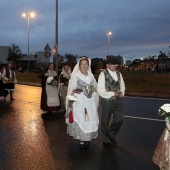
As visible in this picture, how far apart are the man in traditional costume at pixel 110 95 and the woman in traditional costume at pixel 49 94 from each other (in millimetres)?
4374

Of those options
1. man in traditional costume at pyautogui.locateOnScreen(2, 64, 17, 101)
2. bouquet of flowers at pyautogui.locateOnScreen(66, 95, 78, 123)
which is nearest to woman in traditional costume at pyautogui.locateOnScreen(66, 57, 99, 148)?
bouquet of flowers at pyautogui.locateOnScreen(66, 95, 78, 123)

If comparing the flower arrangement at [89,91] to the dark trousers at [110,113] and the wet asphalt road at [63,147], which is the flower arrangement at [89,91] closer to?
the dark trousers at [110,113]

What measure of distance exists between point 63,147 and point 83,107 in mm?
925

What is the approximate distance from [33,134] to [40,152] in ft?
5.52

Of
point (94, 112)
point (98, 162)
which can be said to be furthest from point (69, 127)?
point (98, 162)

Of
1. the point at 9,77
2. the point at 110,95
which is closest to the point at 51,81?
Result: the point at 110,95

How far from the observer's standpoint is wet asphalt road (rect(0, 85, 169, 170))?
5949mm

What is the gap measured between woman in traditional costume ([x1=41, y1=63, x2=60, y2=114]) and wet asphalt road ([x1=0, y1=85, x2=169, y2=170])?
0.78 metres

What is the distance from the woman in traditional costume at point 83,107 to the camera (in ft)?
22.6

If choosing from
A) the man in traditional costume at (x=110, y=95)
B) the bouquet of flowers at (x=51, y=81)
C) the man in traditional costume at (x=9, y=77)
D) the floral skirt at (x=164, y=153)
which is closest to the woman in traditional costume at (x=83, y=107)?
the man in traditional costume at (x=110, y=95)

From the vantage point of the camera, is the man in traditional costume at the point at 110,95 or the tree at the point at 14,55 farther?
the tree at the point at 14,55

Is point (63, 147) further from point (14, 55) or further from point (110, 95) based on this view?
point (14, 55)

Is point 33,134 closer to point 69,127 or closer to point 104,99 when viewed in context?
point 69,127

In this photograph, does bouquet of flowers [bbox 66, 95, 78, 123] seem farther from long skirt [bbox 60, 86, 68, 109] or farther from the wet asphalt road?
long skirt [bbox 60, 86, 68, 109]
